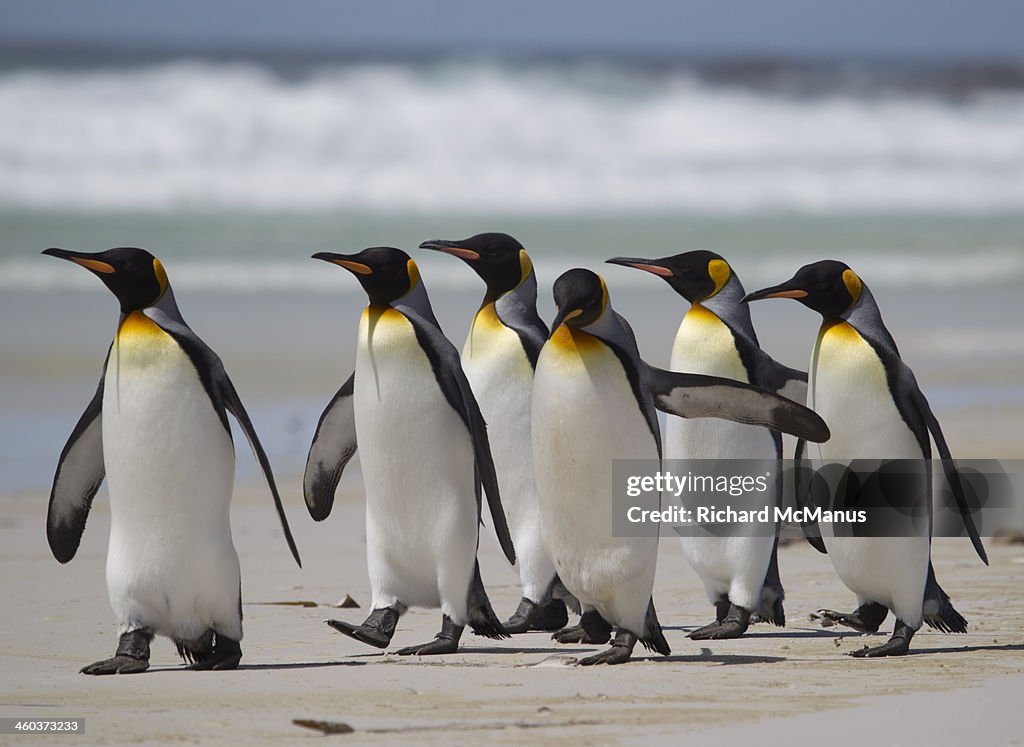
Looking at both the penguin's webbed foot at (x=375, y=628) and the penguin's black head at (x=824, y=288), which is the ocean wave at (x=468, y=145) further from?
the penguin's black head at (x=824, y=288)

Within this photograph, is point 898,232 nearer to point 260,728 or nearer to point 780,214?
point 780,214

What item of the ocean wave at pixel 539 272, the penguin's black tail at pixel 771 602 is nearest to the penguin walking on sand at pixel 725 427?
the penguin's black tail at pixel 771 602

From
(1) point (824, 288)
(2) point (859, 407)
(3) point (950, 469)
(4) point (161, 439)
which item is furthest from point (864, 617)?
(4) point (161, 439)

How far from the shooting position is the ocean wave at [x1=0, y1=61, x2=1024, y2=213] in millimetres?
25328

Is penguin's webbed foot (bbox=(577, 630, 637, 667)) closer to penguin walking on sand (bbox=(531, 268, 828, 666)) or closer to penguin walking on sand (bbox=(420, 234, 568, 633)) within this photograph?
penguin walking on sand (bbox=(531, 268, 828, 666))

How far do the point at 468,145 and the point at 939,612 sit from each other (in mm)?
23067

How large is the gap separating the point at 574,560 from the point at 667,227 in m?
18.7

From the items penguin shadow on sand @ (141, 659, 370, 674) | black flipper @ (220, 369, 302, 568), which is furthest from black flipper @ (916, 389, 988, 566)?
black flipper @ (220, 369, 302, 568)

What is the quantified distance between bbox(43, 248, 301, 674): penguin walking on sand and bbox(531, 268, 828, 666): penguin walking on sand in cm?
92

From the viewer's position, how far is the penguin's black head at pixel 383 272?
553 centimetres

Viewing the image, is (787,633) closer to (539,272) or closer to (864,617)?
(864,617)

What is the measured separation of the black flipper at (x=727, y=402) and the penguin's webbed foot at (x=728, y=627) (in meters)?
0.92

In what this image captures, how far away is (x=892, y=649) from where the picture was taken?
5.29m

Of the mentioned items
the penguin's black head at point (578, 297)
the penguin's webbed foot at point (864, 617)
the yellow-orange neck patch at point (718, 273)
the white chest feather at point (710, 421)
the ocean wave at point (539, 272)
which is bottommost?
the penguin's webbed foot at point (864, 617)
